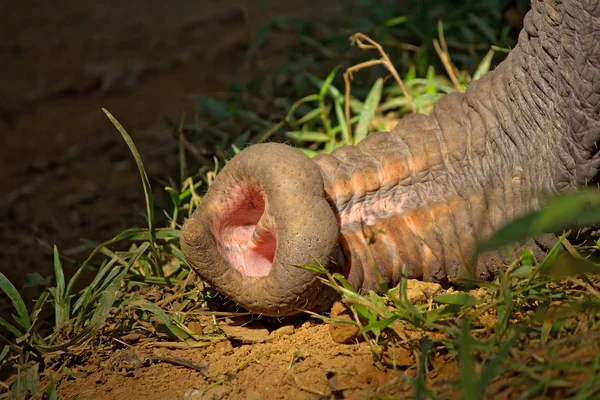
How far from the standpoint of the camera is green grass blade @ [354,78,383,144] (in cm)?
303

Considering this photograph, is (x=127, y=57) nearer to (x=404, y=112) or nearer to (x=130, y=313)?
(x=404, y=112)

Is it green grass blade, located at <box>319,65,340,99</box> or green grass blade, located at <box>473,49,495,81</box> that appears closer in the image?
green grass blade, located at <box>473,49,495,81</box>

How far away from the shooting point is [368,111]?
309 cm

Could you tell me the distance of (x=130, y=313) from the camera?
2408 millimetres

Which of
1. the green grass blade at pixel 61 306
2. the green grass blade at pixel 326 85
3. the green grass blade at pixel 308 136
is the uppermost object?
the green grass blade at pixel 326 85

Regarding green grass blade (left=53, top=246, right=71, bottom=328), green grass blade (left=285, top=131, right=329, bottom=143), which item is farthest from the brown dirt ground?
green grass blade (left=285, top=131, right=329, bottom=143)

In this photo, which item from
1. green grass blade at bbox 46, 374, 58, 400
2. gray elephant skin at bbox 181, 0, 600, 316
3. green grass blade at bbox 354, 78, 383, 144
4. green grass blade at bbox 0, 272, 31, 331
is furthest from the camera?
green grass blade at bbox 354, 78, 383, 144

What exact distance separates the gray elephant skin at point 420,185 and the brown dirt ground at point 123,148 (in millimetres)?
219

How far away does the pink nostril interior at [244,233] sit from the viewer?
6.95ft

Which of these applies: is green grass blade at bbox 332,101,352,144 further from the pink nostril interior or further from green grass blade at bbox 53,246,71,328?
green grass blade at bbox 53,246,71,328

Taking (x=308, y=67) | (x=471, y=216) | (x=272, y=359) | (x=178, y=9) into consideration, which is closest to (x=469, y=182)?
(x=471, y=216)

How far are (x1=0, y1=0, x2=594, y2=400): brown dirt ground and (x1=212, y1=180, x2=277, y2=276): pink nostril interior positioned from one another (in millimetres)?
213

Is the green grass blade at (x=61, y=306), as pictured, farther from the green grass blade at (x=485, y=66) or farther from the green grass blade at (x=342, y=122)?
the green grass blade at (x=485, y=66)

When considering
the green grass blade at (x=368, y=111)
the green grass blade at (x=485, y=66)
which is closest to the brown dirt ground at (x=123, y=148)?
the green grass blade at (x=368, y=111)
